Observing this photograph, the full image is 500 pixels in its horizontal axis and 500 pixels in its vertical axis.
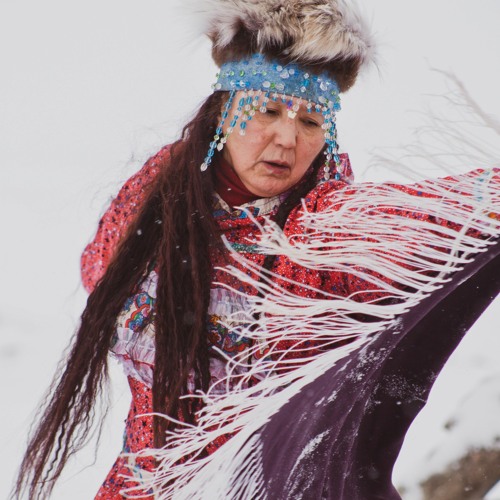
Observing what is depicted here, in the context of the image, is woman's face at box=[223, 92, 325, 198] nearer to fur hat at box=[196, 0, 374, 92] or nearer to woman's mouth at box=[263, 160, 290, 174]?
woman's mouth at box=[263, 160, 290, 174]

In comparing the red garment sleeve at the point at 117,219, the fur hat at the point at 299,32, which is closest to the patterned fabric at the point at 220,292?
the red garment sleeve at the point at 117,219

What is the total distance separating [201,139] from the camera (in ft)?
5.25

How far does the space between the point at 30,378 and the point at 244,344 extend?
2.19m

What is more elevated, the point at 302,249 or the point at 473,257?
the point at 302,249

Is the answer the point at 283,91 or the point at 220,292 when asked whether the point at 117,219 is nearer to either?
the point at 220,292

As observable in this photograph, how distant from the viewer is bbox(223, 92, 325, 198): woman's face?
1429mm

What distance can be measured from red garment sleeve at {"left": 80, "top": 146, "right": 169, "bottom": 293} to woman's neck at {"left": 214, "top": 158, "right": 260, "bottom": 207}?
0.17 m

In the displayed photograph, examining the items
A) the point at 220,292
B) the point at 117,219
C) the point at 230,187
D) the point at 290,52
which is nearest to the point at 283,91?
the point at 290,52

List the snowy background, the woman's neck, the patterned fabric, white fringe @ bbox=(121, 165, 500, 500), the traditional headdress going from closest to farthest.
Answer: white fringe @ bbox=(121, 165, 500, 500), the patterned fabric, the traditional headdress, the woman's neck, the snowy background

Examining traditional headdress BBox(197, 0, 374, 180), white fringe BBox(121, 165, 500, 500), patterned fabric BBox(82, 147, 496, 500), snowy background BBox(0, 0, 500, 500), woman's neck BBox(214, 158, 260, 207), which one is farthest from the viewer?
snowy background BBox(0, 0, 500, 500)

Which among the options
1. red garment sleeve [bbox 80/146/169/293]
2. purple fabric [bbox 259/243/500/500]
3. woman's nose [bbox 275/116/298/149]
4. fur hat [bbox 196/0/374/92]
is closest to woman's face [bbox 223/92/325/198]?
woman's nose [bbox 275/116/298/149]

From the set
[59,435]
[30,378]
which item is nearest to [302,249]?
[59,435]

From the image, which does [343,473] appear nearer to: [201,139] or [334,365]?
[334,365]

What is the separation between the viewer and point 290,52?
56.7 inches
